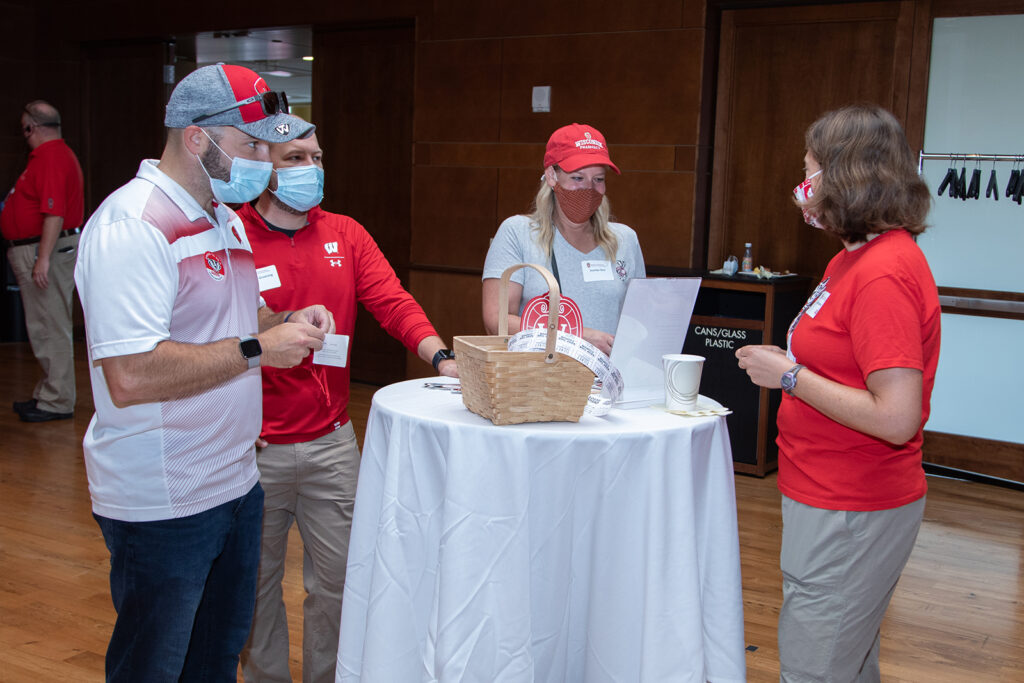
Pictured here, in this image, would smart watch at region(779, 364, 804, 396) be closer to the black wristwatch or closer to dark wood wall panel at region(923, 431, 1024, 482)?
the black wristwatch

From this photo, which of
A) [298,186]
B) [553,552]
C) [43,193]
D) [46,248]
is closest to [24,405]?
[46,248]

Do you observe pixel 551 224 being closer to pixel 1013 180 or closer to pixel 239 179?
pixel 239 179

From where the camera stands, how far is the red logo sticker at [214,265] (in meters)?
1.85

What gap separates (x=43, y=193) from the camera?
19.2ft

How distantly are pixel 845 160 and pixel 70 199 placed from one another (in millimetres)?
5468

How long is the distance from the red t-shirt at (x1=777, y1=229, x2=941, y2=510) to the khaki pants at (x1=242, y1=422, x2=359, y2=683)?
1166 mm

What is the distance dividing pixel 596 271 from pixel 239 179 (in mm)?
1218

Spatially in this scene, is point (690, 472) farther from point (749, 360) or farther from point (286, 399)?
point (286, 399)

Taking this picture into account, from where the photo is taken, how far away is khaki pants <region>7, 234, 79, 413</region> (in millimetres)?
5941

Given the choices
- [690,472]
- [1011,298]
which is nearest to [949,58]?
[1011,298]

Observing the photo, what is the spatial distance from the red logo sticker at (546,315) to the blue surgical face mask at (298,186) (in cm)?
64

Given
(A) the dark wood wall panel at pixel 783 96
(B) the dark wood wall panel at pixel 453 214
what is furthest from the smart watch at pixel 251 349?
(B) the dark wood wall panel at pixel 453 214

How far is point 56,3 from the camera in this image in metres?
8.80

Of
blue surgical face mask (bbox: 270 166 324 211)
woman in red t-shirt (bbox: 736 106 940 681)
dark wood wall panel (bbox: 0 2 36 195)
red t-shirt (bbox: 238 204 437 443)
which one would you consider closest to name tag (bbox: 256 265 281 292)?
Answer: red t-shirt (bbox: 238 204 437 443)
